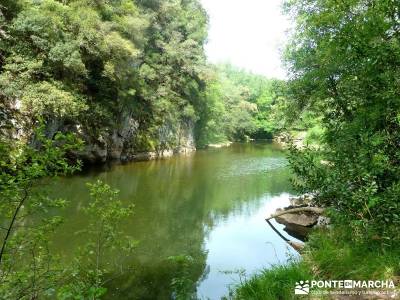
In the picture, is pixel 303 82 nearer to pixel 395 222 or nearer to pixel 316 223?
pixel 316 223

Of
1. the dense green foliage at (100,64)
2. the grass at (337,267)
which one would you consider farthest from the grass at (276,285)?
the dense green foliage at (100,64)

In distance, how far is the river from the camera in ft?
23.7

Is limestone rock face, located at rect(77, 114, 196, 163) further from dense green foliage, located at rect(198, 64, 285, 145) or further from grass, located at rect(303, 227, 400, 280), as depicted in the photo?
grass, located at rect(303, 227, 400, 280)

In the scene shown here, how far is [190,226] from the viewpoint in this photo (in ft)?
36.7

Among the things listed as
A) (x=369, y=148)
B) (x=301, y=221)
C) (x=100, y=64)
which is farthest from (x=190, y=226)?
(x=100, y=64)

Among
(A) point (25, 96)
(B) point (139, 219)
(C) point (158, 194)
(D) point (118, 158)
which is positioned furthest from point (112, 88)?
(B) point (139, 219)

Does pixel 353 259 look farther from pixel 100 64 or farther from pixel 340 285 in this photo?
pixel 100 64

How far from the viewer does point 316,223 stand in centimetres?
1070

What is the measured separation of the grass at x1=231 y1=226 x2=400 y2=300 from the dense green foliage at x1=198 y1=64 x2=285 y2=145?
30.2m

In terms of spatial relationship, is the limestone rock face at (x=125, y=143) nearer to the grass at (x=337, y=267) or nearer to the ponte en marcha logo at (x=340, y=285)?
the grass at (x=337, y=267)

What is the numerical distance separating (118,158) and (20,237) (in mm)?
22468

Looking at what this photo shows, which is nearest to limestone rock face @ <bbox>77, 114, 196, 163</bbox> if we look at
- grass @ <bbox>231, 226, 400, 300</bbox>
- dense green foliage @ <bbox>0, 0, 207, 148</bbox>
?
dense green foliage @ <bbox>0, 0, 207, 148</bbox>

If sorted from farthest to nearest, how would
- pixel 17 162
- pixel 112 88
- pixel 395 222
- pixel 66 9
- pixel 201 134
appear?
pixel 201 134
pixel 112 88
pixel 66 9
pixel 395 222
pixel 17 162

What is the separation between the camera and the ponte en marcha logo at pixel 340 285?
3.56 metres
